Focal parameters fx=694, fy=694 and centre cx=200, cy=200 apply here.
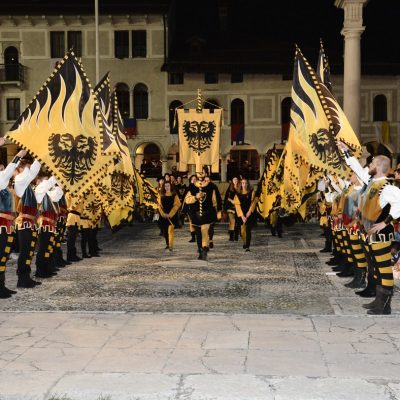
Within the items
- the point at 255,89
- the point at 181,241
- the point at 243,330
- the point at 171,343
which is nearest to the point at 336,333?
the point at 243,330

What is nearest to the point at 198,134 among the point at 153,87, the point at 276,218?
the point at 276,218

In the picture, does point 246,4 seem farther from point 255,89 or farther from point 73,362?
point 73,362

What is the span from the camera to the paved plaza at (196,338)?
17.6ft

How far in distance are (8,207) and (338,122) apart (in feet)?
17.6

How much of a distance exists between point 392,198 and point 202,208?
6.99 metres

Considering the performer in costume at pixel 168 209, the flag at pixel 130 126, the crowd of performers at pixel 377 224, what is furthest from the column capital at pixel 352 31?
the flag at pixel 130 126

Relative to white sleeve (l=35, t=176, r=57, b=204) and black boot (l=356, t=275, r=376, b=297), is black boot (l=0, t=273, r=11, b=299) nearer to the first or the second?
white sleeve (l=35, t=176, r=57, b=204)

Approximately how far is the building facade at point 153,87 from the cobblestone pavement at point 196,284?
2312 cm

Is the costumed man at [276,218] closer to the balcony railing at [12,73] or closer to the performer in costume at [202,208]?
the performer in costume at [202,208]

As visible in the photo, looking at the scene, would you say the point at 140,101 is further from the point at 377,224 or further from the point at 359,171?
the point at 377,224

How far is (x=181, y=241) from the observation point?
63.5 ft

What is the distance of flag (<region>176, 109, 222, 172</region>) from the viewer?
64.0ft

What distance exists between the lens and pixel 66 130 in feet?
34.5

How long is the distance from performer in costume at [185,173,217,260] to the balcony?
26808mm
